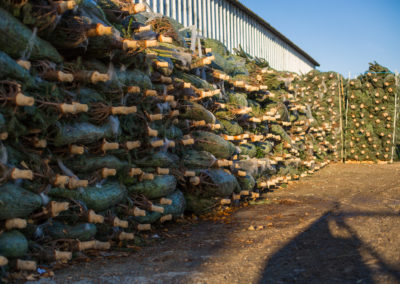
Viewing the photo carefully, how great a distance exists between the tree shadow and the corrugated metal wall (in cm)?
526

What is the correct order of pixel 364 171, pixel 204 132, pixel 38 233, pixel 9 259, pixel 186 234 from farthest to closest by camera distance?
pixel 364 171
pixel 204 132
pixel 186 234
pixel 38 233
pixel 9 259

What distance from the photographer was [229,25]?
1116 cm

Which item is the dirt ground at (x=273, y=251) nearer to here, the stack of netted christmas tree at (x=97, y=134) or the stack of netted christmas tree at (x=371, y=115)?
the stack of netted christmas tree at (x=97, y=134)

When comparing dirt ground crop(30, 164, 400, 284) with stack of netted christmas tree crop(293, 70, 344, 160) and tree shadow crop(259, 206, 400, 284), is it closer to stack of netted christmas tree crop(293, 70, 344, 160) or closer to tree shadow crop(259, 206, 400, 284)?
tree shadow crop(259, 206, 400, 284)

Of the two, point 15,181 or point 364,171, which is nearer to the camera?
point 15,181

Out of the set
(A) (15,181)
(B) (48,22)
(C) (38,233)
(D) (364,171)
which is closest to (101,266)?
(C) (38,233)

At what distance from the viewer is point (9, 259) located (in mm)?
2537

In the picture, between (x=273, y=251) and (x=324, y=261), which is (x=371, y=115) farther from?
(x=324, y=261)

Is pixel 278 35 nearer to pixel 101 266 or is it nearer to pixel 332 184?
pixel 332 184

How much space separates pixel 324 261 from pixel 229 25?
9.45 meters

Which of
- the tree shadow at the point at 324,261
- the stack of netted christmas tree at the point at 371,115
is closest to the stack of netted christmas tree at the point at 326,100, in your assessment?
the stack of netted christmas tree at the point at 371,115

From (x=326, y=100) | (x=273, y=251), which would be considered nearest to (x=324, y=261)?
(x=273, y=251)

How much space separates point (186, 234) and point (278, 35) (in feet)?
42.3

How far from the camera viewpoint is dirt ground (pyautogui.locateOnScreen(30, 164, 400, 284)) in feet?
8.43
